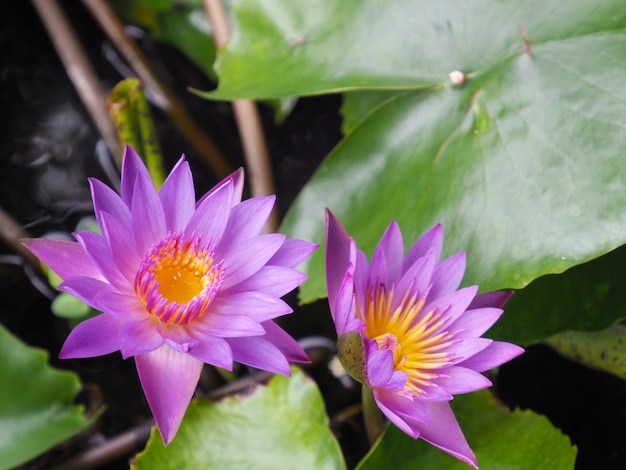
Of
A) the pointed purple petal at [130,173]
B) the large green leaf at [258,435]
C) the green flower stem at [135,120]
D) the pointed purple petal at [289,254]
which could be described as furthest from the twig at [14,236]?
the pointed purple petal at [289,254]

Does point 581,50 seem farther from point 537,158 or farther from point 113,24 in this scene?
point 113,24

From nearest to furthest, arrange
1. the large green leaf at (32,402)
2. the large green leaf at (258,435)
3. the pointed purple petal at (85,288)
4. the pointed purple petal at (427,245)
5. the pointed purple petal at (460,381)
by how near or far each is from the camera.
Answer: the pointed purple petal at (85,288) → the pointed purple petal at (460,381) → the pointed purple petal at (427,245) → the large green leaf at (258,435) → the large green leaf at (32,402)

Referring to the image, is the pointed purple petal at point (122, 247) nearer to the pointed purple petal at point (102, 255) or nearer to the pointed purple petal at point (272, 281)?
the pointed purple petal at point (102, 255)

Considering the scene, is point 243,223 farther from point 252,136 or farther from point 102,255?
point 252,136

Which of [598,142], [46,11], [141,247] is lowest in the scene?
[598,142]

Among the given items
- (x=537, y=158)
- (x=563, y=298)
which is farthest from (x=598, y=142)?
(x=563, y=298)
